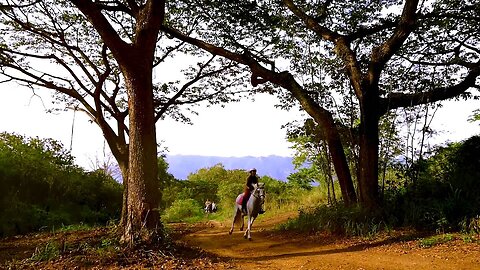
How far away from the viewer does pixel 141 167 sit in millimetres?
7066

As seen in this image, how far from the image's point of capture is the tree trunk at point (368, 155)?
33.6 ft

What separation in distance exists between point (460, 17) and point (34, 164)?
14489mm

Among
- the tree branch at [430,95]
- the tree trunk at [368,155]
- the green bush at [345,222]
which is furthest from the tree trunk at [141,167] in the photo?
the tree branch at [430,95]

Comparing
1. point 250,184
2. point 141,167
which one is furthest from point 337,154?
point 141,167

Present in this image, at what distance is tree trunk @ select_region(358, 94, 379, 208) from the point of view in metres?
10.2

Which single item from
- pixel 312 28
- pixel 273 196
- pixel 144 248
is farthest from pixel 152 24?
pixel 273 196

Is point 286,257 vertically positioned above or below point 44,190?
below

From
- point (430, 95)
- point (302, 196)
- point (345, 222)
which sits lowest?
point (345, 222)

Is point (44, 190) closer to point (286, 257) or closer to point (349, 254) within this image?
point (286, 257)

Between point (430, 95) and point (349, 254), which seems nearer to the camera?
point (349, 254)

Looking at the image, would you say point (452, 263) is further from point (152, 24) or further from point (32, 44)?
point (32, 44)

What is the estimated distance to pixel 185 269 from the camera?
6.03 metres

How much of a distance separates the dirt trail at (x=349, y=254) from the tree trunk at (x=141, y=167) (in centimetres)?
149

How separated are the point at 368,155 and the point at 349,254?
347cm
